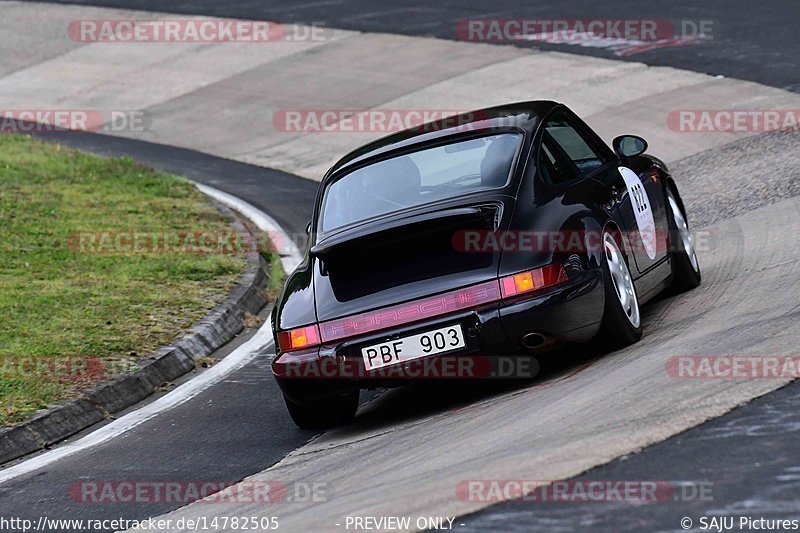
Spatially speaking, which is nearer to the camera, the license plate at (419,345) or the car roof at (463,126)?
the license plate at (419,345)

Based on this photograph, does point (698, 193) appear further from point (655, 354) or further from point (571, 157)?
point (655, 354)

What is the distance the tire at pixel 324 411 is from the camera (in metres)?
7.20

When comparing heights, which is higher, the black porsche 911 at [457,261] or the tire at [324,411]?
the black porsche 911 at [457,261]

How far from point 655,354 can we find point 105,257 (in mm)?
6496

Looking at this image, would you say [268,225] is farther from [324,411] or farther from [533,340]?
[533,340]

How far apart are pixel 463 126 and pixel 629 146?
3.75 feet

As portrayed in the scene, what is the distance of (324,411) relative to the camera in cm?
725

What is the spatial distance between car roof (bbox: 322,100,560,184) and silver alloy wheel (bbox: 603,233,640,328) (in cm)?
88

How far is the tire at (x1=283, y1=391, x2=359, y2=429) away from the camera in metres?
7.20

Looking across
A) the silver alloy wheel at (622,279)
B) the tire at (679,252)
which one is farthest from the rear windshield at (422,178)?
the tire at (679,252)

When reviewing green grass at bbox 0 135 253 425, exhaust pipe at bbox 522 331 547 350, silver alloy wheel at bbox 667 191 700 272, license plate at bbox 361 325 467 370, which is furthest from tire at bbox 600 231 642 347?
green grass at bbox 0 135 253 425

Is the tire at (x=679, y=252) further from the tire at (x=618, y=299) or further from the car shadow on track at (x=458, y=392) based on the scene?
the car shadow on track at (x=458, y=392)

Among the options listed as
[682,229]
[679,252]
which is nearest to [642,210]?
[679,252]

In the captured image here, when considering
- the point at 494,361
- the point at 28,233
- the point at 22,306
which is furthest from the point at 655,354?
the point at 28,233
